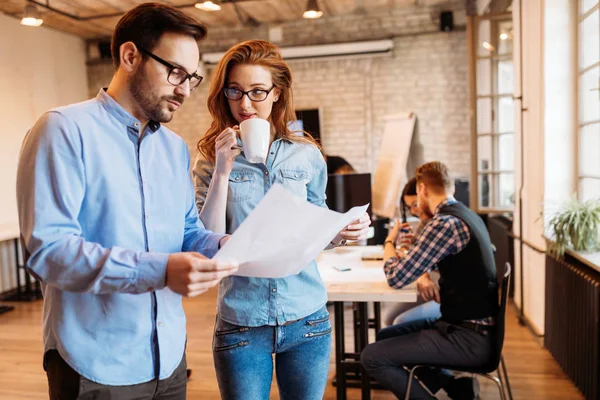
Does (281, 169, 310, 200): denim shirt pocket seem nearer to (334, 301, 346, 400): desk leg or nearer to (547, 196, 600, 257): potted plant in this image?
(334, 301, 346, 400): desk leg

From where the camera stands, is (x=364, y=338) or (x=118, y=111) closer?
(x=118, y=111)

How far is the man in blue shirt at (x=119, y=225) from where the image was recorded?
37.2 inches

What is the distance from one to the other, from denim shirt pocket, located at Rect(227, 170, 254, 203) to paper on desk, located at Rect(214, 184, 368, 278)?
0.43 meters

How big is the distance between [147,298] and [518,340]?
3732mm

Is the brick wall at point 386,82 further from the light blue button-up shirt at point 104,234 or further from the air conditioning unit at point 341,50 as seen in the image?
the light blue button-up shirt at point 104,234

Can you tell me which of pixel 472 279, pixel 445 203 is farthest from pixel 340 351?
pixel 445 203

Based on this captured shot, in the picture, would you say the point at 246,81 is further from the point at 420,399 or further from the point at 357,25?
the point at 357,25

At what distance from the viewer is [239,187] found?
1537 millimetres

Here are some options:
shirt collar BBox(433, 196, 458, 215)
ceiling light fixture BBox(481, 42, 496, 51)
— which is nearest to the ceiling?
ceiling light fixture BBox(481, 42, 496, 51)

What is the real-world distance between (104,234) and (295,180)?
65 cm

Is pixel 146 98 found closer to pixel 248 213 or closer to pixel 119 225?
pixel 119 225

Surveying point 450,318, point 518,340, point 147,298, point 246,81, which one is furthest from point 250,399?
point 518,340

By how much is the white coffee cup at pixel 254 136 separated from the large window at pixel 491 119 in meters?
4.88

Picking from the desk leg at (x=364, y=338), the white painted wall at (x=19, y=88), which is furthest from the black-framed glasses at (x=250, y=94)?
the white painted wall at (x=19, y=88)
